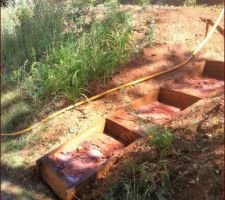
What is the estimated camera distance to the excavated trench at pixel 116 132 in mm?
2991

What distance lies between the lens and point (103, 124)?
11.5 ft

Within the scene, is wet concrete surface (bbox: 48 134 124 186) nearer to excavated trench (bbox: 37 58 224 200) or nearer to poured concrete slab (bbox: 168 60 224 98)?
excavated trench (bbox: 37 58 224 200)

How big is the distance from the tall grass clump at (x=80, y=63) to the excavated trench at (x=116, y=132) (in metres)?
0.64

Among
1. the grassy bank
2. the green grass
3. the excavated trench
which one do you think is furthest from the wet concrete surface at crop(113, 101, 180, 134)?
the grassy bank

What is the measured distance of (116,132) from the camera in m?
3.41

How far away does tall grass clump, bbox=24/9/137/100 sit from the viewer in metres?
4.00

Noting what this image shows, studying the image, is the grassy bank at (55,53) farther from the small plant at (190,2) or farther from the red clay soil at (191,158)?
the red clay soil at (191,158)

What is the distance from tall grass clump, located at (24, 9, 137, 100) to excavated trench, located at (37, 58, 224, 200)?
64 centimetres

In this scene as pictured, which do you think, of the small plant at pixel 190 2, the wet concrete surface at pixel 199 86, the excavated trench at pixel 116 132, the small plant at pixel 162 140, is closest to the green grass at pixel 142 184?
the small plant at pixel 162 140

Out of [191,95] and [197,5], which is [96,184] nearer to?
[191,95]

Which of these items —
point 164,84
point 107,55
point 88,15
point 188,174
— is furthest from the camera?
point 88,15

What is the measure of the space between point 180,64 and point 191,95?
26.9 inches

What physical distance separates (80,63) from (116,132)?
1055mm

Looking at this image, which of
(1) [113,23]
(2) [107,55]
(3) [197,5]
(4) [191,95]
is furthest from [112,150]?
(3) [197,5]
